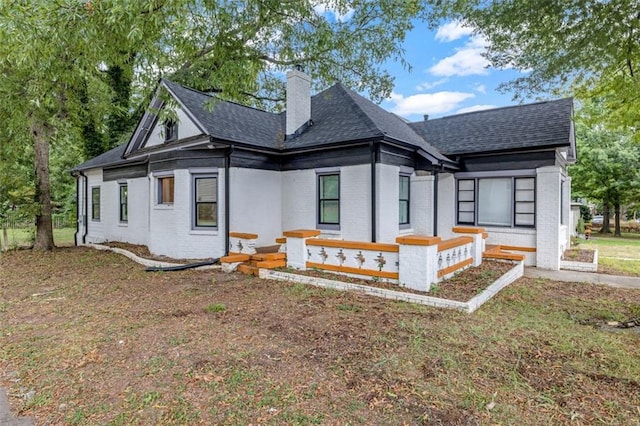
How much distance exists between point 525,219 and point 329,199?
6324 mm

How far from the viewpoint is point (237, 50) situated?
6340 millimetres

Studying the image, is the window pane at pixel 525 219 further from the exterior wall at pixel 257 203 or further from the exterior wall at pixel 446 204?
the exterior wall at pixel 257 203

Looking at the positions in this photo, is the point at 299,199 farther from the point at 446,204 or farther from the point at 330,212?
the point at 446,204

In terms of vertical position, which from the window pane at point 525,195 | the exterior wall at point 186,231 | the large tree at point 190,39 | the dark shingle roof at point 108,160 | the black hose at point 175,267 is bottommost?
the black hose at point 175,267

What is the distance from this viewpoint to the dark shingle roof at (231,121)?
33.2 feet

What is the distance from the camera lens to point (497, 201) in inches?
449

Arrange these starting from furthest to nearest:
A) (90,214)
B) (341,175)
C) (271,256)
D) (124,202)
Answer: (90,214)
(124,202)
(341,175)
(271,256)

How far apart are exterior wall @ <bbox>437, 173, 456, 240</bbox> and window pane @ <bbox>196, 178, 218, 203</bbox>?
785cm

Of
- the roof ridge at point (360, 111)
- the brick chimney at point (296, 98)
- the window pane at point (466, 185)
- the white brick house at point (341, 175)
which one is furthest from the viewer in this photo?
→ the window pane at point (466, 185)

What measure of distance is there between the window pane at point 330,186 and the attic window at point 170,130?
505cm

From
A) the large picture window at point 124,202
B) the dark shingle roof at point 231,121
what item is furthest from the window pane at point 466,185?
the large picture window at point 124,202

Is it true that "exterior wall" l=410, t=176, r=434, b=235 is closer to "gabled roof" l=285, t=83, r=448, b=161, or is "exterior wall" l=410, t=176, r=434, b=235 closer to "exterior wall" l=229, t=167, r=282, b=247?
"gabled roof" l=285, t=83, r=448, b=161

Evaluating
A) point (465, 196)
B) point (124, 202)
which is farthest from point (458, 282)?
point (124, 202)

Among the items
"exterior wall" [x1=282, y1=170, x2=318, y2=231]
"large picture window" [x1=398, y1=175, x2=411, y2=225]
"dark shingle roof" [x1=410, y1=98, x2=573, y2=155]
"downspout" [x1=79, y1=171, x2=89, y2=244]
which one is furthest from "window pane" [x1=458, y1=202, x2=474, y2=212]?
"downspout" [x1=79, y1=171, x2=89, y2=244]
